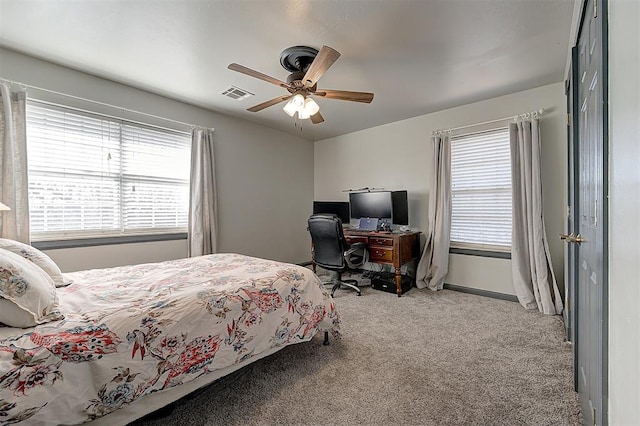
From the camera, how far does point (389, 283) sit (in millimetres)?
3684

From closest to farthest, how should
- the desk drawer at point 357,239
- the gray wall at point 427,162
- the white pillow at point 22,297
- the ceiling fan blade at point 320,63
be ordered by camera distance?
the white pillow at point 22,297
the ceiling fan blade at point 320,63
the gray wall at point 427,162
the desk drawer at point 357,239

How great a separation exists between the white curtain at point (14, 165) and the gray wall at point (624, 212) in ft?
11.7

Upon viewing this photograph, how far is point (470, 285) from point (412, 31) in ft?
10.0

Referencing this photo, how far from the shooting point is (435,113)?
384 centimetres

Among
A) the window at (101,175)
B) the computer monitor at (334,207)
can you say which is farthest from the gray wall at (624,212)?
the computer monitor at (334,207)

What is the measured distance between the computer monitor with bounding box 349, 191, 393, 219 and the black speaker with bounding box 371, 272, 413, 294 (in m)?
0.86

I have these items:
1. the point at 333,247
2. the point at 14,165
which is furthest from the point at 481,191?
the point at 14,165

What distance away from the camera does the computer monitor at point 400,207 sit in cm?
390

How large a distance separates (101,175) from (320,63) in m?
2.55

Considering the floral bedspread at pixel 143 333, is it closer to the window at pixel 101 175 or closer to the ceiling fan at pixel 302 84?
the window at pixel 101 175

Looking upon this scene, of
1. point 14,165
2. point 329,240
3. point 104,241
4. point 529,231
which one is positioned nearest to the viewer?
point 14,165

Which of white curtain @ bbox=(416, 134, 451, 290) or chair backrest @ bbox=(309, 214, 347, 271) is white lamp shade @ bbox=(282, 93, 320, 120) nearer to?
chair backrest @ bbox=(309, 214, 347, 271)

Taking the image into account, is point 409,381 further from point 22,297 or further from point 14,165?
point 14,165

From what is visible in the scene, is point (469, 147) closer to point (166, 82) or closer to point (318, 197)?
point (318, 197)
